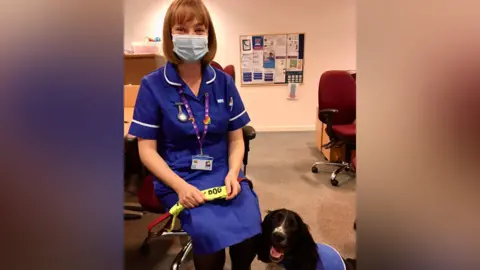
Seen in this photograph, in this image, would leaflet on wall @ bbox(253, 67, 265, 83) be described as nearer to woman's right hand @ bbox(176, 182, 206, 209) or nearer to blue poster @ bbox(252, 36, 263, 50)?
blue poster @ bbox(252, 36, 263, 50)

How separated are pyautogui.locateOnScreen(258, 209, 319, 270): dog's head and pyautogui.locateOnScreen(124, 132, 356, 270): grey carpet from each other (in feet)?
0.48

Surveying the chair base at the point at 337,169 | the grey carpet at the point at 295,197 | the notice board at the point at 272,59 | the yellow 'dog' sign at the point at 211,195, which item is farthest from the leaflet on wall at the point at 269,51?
the yellow 'dog' sign at the point at 211,195

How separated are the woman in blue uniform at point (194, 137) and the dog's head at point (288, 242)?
0.07 m

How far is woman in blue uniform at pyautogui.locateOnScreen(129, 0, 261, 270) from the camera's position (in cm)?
104

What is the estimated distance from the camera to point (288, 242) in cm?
117

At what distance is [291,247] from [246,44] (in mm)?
4251

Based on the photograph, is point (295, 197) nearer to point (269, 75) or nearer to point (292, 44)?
point (269, 75)

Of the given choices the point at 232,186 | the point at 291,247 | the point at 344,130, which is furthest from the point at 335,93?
the point at 232,186

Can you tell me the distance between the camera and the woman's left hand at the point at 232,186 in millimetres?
1057

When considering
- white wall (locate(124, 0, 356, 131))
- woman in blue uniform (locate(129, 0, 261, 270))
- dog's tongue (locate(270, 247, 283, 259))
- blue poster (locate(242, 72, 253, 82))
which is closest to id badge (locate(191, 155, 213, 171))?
woman in blue uniform (locate(129, 0, 261, 270))
